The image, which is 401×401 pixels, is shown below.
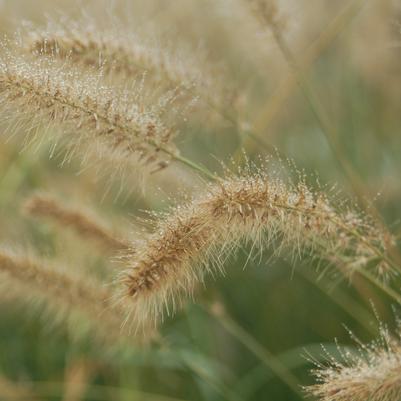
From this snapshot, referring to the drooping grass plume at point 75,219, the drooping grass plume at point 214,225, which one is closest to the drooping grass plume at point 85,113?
the drooping grass plume at point 214,225

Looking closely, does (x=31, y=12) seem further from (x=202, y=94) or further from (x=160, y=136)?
(x=160, y=136)

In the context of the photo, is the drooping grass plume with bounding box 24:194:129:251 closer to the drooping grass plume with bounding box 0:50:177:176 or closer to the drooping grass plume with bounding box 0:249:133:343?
the drooping grass plume with bounding box 0:249:133:343

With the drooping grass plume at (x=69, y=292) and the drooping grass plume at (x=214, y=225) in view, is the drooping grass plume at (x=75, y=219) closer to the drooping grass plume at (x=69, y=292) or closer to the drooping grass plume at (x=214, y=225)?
the drooping grass plume at (x=69, y=292)

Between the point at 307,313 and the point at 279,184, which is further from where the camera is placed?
the point at 307,313

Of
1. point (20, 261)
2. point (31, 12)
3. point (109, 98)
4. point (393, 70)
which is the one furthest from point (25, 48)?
point (31, 12)

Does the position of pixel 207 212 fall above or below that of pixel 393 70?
below

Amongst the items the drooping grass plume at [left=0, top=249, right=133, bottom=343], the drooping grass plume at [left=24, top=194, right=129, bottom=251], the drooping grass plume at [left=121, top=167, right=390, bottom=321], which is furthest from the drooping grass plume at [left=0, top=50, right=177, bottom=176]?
the drooping grass plume at [left=0, top=249, right=133, bottom=343]

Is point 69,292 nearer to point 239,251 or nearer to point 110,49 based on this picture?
point 110,49
